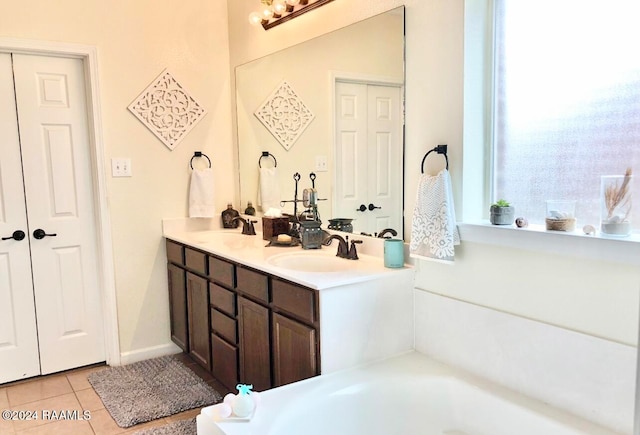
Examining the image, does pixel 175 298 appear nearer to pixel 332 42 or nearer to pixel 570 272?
pixel 332 42

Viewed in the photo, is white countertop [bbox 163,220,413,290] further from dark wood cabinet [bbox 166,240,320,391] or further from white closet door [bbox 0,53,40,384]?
white closet door [bbox 0,53,40,384]

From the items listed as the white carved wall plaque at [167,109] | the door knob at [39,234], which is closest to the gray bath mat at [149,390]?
the door knob at [39,234]

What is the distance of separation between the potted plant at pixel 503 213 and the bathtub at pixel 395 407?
2.01 feet

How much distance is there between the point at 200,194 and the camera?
3.40m

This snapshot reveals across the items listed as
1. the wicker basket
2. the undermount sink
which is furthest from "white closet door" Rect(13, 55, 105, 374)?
the wicker basket

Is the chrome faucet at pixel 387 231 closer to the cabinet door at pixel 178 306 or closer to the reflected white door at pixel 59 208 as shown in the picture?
the cabinet door at pixel 178 306

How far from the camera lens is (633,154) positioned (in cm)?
151

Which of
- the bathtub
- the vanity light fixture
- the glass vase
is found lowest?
the bathtub

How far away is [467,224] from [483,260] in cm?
15

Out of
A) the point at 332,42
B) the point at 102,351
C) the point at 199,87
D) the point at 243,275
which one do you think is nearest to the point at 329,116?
the point at 332,42

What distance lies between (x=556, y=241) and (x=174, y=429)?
1.94 m

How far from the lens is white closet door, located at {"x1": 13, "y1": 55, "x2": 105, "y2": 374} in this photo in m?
2.95

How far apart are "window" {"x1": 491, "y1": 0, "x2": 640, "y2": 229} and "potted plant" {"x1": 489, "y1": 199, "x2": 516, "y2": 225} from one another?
0.07 m

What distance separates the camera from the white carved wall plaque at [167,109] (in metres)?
3.21
